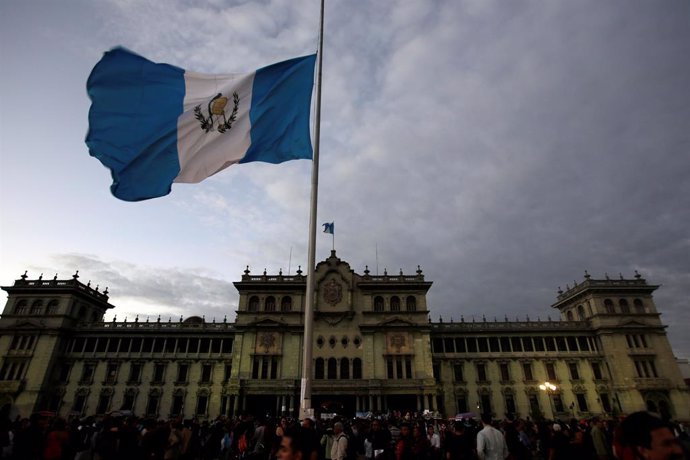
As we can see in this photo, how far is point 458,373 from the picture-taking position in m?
52.2

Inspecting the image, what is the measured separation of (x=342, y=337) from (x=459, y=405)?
18006mm

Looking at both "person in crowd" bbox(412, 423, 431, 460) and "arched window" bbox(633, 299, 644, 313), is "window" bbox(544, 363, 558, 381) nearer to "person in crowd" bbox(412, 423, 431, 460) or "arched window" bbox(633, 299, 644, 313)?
"arched window" bbox(633, 299, 644, 313)

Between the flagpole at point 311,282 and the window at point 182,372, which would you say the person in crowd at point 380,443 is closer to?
the flagpole at point 311,282

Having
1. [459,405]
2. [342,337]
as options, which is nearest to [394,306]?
[342,337]

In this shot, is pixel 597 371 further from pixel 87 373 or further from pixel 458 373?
pixel 87 373

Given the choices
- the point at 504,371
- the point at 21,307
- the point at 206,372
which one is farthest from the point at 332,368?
the point at 21,307

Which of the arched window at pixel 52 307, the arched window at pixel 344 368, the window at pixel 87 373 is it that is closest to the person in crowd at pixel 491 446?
the arched window at pixel 344 368

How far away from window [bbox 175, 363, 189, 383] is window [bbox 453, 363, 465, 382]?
120ft

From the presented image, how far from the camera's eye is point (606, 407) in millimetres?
50062

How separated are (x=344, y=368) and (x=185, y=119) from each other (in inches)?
1628

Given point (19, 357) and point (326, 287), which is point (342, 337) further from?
point (19, 357)

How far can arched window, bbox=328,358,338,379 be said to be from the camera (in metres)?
47.5

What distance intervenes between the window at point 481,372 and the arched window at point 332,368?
777 inches

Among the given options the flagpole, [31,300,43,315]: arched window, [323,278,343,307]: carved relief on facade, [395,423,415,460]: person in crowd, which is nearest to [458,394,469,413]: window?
[323,278,343,307]: carved relief on facade
